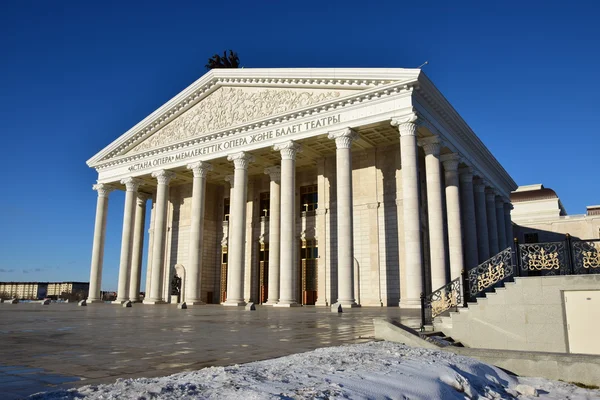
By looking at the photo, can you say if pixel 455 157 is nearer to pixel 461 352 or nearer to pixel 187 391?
pixel 461 352

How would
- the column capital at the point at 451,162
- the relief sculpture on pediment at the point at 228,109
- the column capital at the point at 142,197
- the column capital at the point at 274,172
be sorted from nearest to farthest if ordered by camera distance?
the relief sculpture on pediment at the point at 228,109, the column capital at the point at 451,162, the column capital at the point at 274,172, the column capital at the point at 142,197

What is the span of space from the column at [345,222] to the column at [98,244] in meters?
21.4

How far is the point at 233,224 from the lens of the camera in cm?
2888

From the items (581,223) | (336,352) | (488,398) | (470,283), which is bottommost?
(488,398)

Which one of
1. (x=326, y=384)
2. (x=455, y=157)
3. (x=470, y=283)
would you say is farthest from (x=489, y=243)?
(x=326, y=384)

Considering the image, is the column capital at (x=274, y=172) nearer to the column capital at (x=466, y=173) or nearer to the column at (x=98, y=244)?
the column capital at (x=466, y=173)

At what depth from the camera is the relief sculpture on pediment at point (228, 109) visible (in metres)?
27.5

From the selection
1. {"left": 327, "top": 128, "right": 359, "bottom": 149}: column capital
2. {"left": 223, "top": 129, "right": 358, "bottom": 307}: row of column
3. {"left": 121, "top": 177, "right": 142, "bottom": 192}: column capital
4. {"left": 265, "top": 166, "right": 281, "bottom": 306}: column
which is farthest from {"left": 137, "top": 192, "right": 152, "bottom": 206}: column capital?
{"left": 327, "top": 128, "right": 359, "bottom": 149}: column capital

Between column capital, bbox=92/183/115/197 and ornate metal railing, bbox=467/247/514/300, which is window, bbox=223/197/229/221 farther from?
ornate metal railing, bbox=467/247/514/300

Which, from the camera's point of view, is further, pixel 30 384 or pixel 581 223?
pixel 581 223

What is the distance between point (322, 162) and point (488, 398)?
86.9 ft

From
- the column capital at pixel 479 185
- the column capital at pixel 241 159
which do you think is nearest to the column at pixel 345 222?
the column capital at pixel 241 159

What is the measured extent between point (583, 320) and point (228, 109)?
25131 mm

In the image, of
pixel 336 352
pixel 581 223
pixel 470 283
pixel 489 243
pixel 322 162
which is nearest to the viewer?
pixel 336 352
